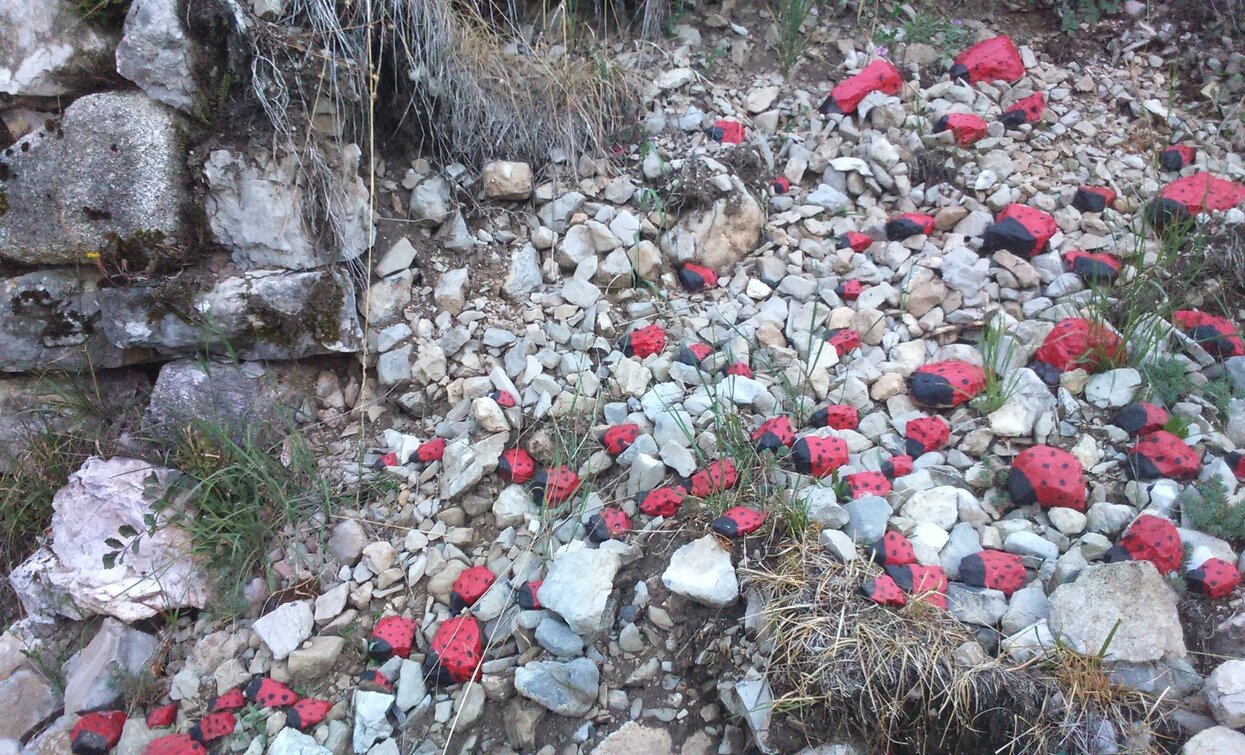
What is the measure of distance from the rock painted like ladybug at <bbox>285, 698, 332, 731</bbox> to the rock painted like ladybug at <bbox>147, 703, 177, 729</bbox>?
345mm

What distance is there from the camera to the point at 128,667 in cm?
257

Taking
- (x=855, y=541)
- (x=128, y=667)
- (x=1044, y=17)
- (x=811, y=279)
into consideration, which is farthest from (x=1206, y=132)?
(x=128, y=667)

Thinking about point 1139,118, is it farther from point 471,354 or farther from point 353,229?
point 353,229

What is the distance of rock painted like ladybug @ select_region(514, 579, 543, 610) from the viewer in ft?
7.79

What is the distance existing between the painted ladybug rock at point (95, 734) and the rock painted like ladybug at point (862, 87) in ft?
10.1

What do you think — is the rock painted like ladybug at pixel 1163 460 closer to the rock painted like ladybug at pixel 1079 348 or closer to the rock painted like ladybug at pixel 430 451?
the rock painted like ladybug at pixel 1079 348

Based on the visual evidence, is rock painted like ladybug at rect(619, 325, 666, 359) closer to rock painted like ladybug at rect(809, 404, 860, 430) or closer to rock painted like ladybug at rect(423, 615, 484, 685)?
rock painted like ladybug at rect(809, 404, 860, 430)

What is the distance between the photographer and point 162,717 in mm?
2438

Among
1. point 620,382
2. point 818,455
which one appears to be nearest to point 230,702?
point 620,382

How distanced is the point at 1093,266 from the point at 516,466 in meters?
1.91

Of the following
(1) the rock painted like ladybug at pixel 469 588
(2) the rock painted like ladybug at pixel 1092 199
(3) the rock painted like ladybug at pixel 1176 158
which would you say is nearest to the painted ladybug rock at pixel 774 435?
(1) the rock painted like ladybug at pixel 469 588

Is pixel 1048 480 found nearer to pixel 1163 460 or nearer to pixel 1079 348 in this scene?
pixel 1163 460

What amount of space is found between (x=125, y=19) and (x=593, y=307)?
173 cm

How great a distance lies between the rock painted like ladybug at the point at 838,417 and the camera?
2.64 meters
